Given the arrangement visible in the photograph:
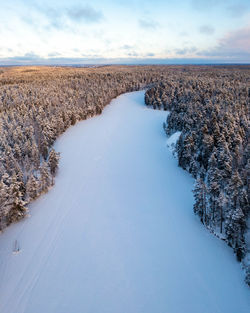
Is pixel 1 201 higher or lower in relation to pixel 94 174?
higher

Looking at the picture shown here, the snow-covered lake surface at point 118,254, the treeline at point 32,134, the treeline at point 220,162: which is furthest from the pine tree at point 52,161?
the treeline at point 220,162

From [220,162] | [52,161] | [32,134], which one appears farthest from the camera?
[32,134]

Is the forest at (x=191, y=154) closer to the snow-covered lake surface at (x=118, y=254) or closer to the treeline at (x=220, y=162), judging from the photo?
the treeline at (x=220, y=162)

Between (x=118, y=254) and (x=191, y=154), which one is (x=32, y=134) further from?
(x=118, y=254)

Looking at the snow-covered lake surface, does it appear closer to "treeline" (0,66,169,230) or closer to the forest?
the forest

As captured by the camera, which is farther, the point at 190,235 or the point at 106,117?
the point at 106,117

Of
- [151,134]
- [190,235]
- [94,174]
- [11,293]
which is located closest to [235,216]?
[190,235]

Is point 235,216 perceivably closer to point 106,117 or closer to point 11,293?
point 11,293

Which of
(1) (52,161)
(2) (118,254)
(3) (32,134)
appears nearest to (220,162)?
(2) (118,254)
